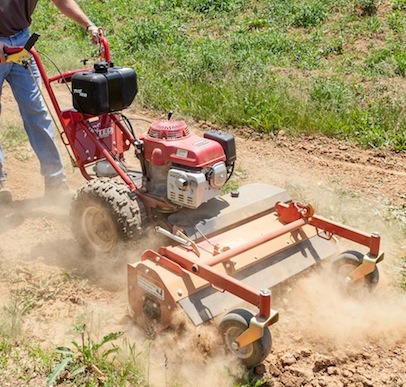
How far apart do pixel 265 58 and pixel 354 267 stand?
565cm

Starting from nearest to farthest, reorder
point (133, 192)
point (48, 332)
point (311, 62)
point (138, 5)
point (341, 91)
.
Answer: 1. point (48, 332)
2. point (133, 192)
3. point (341, 91)
4. point (311, 62)
5. point (138, 5)

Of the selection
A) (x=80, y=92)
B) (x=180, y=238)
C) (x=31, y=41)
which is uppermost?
(x=31, y=41)

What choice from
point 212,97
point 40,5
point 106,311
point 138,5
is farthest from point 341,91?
point 40,5

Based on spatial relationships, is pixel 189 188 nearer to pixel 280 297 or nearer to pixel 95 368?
pixel 280 297

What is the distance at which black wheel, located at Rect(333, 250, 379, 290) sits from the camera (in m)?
3.50

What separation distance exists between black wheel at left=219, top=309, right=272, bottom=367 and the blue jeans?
101 inches

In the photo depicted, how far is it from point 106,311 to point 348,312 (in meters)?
1.50

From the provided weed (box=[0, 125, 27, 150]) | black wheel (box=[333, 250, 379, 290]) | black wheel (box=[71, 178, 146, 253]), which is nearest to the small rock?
black wheel (box=[333, 250, 379, 290])

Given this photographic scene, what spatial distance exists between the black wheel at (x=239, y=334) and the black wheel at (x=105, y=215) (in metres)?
1.06

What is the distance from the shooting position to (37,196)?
17.2 feet

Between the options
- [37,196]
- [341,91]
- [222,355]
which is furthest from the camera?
[341,91]

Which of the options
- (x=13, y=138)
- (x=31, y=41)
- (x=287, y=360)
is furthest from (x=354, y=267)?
(x=13, y=138)

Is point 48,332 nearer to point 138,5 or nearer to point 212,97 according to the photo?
point 212,97

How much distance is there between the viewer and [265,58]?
8602 mm
